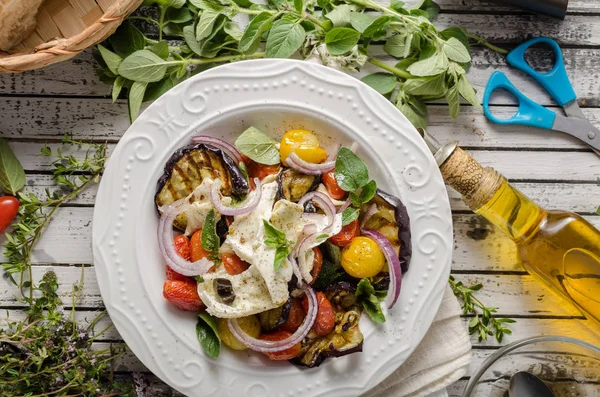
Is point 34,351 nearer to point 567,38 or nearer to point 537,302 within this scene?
point 537,302

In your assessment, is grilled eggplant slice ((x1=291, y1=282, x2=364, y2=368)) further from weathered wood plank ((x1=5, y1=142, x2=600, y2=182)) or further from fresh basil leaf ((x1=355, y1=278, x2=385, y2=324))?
weathered wood plank ((x1=5, y1=142, x2=600, y2=182))

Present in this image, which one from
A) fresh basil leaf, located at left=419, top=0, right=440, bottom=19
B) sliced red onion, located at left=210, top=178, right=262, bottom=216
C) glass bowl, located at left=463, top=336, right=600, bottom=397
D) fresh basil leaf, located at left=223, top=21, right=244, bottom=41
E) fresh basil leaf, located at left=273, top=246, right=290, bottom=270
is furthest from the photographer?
fresh basil leaf, located at left=419, top=0, right=440, bottom=19

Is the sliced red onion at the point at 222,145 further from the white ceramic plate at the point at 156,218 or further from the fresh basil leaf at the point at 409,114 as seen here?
the fresh basil leaf at the point at 409,114

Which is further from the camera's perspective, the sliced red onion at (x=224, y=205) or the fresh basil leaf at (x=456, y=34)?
the fresh basil leaf at (x=456, y=34)

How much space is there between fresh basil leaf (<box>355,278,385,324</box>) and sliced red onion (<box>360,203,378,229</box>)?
0.69 ft

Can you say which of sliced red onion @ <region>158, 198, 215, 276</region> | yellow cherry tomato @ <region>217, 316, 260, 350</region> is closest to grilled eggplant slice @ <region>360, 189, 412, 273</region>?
yellow cherry tomato @ <region>217, 316, 260, 350</region>

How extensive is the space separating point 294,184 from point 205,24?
667 millimetres

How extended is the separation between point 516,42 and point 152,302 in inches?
68.2

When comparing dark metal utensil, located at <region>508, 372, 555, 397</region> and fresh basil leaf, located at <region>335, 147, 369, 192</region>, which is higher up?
fresh basil leaf, located at <region>335, 147, 369, 192</region>

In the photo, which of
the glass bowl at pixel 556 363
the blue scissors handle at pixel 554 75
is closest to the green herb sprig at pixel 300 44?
the blue scissors handle at pixel 554 75

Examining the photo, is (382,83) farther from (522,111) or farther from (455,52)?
(522,111)

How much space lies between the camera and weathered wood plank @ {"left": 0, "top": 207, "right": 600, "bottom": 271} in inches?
91.8

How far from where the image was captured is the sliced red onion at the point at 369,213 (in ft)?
6.72

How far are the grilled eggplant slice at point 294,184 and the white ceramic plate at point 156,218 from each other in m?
0.20
